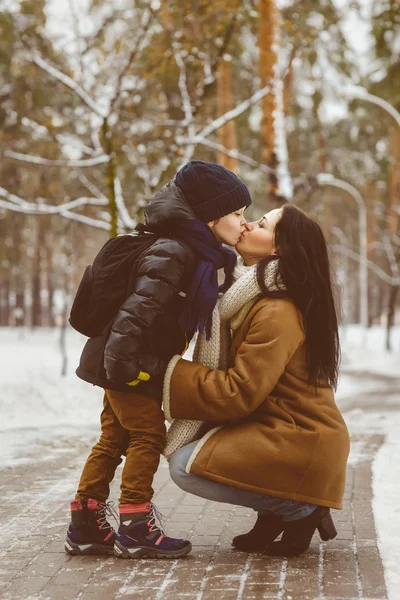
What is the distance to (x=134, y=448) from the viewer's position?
4.58m

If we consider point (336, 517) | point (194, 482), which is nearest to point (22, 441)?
point (336, 517)

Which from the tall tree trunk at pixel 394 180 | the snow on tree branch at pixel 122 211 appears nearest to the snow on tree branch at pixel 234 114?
the snow on tree branch at pixel 122 211

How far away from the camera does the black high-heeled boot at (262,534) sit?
4.79 m

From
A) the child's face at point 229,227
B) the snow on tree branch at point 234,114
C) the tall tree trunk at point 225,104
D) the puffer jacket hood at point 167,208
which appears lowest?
the child's face at point 229,227

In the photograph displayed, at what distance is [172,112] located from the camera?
2367 centimetres

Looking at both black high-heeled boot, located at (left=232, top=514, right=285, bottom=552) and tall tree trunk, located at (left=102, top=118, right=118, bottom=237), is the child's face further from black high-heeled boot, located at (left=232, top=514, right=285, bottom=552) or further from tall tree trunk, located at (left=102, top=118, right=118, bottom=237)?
tall tree trunk, located at (left=102, top=118, right=118, bottom=237)

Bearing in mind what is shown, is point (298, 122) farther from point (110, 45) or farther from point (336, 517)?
point (336, 517)

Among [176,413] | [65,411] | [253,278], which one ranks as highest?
[253,278]

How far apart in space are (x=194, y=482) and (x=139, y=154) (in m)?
14.0

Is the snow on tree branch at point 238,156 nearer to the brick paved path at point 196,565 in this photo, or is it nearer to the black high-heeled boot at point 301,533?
the brick paved path at point 196,565

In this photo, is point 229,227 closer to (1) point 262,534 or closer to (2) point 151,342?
(2) point 151,342

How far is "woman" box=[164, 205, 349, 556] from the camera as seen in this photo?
14.5 ft

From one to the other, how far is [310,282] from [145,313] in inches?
31.7

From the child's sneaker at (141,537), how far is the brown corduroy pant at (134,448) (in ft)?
0.16
